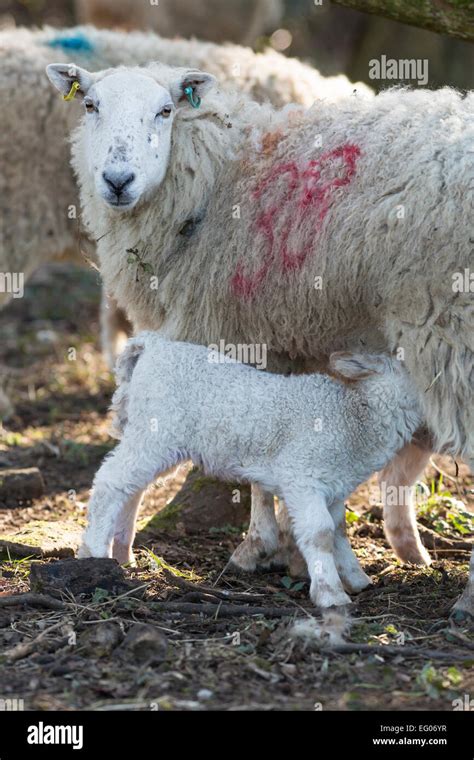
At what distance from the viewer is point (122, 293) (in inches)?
221

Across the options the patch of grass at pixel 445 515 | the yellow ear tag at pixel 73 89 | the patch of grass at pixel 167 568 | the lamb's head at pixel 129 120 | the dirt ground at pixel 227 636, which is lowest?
the dirt ground at pixel 227 636

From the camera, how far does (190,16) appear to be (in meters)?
11.7

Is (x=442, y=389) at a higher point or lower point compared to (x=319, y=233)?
lower

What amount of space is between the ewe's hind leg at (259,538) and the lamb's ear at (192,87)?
5.97 ft

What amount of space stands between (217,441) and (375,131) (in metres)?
Answer: 1.48

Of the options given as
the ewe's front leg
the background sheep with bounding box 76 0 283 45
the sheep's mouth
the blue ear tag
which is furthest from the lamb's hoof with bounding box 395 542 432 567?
the background sheep with bounding box 76 0 283 45

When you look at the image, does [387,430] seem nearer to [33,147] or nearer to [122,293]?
[122,293]

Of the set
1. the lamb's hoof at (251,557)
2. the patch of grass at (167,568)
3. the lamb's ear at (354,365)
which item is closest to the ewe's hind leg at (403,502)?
the lamb's hoof at (251,557)

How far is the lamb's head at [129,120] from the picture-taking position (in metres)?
5.02

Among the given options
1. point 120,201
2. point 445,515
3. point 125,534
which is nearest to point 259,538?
point 125,534

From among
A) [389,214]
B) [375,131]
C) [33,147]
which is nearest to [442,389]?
[389,214]

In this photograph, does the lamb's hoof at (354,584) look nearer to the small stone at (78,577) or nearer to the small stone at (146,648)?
the small stone at (78,577)

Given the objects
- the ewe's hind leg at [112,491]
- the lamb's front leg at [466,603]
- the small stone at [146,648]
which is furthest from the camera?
the ewe's hind leg at [112,491]

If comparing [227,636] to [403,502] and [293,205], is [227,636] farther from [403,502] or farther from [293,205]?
[293,205]
